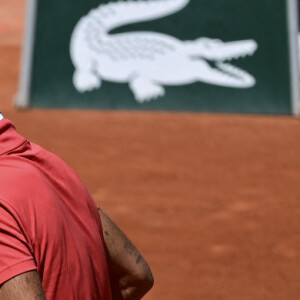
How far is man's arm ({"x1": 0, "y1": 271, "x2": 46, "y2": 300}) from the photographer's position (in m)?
1.04

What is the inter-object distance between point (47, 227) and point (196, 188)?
276 cm

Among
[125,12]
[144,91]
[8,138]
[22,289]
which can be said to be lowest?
[144,91]

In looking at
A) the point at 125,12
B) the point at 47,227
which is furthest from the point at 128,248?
the point at 125,12

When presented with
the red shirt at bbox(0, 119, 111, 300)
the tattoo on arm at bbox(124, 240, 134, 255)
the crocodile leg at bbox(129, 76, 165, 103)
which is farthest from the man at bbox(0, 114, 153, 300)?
the crocodile leg at bbox(129, 76, 165, 103)

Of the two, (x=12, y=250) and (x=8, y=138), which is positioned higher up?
(x=8, y=138)

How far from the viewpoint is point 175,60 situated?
4348 millimetres

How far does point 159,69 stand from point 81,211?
3.12 metres

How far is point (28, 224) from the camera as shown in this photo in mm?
1086

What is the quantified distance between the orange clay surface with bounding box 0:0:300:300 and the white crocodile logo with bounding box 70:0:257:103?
0.62 feet

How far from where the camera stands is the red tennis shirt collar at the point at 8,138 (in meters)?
1.16

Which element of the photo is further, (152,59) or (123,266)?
(152,59)

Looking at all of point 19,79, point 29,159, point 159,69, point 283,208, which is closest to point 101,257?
point 29,159

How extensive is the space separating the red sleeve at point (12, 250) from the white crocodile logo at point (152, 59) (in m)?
3.29

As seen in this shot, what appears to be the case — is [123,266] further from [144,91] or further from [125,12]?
[125,12]
